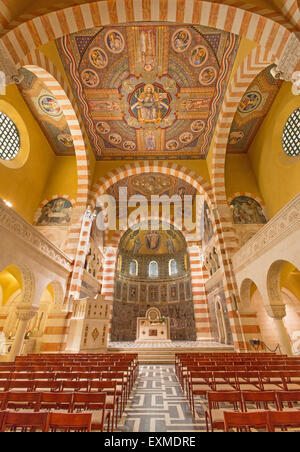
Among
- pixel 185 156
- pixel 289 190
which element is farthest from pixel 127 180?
pixel 289 190

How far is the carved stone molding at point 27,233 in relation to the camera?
20.5 feet

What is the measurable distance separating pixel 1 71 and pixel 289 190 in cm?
1184

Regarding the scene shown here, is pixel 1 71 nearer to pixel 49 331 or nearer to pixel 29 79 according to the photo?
pixel 29 79

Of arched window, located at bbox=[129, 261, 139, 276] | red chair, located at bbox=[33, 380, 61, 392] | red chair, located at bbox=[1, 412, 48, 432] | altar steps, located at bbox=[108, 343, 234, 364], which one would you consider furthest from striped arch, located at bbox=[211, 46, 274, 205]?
arched window, located at bbox=[129, 261, 139, 276]

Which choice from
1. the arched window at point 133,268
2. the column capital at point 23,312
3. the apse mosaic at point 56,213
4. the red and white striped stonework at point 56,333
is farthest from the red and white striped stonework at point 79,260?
the arched window at point 133,268

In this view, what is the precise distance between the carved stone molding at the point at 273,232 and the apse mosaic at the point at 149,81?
741cm

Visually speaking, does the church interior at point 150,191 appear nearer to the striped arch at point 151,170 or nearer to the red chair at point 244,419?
the red chair at point 244,419

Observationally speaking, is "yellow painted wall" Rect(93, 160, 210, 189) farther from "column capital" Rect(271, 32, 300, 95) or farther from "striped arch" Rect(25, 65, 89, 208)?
"column capital" Rect(271, 32, 300, 95)

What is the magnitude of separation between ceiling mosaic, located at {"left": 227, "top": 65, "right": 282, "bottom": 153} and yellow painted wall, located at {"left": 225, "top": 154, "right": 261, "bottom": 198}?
68cm

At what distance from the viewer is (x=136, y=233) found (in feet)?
72.2

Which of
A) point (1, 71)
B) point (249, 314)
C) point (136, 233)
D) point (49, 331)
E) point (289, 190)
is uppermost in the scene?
point (136, 233)

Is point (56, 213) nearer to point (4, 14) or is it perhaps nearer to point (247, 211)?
point (4, 14)

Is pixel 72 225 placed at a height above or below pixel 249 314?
above

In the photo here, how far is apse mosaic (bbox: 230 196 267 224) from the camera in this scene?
39.8 feet
